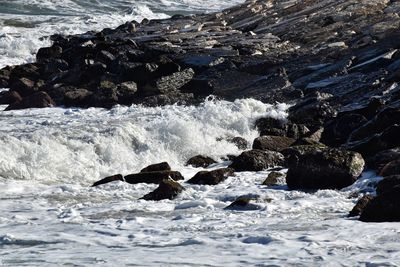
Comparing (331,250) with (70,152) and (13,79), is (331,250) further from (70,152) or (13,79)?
(13,79)

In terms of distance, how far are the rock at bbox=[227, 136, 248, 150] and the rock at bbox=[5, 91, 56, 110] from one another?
5966mm

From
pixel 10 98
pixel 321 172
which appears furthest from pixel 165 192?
pixel 10 98

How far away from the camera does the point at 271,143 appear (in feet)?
43.4

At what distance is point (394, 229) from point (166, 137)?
7511 mm

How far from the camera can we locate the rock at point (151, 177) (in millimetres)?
11163

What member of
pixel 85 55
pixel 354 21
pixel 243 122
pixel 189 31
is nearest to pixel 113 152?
pixel 243 122

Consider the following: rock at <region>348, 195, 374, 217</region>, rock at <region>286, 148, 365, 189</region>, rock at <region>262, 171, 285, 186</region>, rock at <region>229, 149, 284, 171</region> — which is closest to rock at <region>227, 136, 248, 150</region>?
rock at <region>229, 149, 284, 171</region>

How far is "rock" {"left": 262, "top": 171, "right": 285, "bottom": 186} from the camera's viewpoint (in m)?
10.8

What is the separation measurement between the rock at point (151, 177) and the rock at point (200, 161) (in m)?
1.52

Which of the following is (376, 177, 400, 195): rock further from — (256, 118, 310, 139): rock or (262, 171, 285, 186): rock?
(256, 118, 310, 139): rock

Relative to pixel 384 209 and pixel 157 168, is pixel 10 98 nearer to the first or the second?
pixel 157 168

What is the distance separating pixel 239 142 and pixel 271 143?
1340 mm

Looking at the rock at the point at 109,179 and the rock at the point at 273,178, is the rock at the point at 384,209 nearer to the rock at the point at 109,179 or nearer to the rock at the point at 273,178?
the rock at the point at 273,178

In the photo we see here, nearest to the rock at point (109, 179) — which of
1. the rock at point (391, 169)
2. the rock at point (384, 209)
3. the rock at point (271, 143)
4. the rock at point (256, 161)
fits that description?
the rock at point (256, 161)
